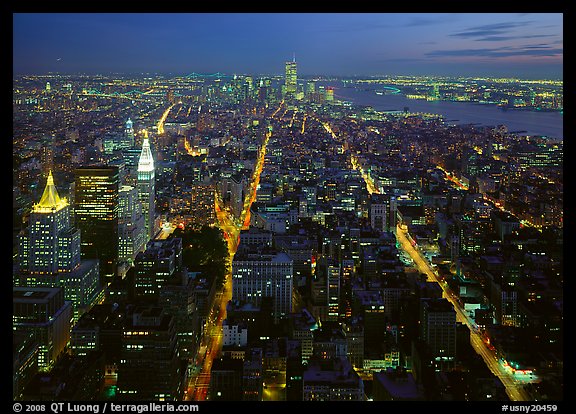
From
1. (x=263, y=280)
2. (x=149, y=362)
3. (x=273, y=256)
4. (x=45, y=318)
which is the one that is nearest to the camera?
(x=149, y=362)

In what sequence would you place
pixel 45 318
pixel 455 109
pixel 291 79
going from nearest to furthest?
pixel 45 318 < pixel 291 79 < pixel 455 109

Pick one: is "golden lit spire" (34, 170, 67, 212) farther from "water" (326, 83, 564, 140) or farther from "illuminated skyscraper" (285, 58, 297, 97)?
"water" (326, 83, 564, 140)

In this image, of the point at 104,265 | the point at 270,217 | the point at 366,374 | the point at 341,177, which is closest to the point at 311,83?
the point at 270,217

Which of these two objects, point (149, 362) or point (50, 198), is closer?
point (149, 362)

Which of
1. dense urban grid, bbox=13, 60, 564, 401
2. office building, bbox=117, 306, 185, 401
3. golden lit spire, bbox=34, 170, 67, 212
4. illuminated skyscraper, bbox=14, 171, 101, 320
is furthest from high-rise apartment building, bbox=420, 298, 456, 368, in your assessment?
golden lit spire, bbox=34, 170, 67, 212

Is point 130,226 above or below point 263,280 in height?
above

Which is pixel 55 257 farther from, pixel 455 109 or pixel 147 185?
pixel 455 109

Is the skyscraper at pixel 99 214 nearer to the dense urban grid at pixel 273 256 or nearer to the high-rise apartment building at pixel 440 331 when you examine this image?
the dense urban grid at pixel 273 256

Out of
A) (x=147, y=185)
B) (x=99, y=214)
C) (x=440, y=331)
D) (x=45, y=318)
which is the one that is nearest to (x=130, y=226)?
(x=99, y=214)

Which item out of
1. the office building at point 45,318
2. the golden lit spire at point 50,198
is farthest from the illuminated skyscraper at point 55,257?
the office building at point 45,318
